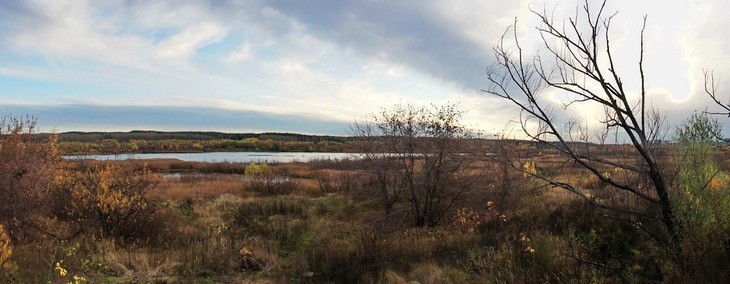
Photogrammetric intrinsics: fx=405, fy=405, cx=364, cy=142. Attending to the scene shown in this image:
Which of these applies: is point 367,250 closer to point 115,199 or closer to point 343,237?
point 343,237

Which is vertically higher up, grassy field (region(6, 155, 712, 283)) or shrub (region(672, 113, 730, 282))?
shrub (region(672, 113, 730, 282))

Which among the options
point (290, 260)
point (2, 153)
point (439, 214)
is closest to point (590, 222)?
point (439, 214)

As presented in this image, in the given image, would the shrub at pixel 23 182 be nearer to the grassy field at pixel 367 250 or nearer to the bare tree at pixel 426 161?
the grassy field at pixel 367 250

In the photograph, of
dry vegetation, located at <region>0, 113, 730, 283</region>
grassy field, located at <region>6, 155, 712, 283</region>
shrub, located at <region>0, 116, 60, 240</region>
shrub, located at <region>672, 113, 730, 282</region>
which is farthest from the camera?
shrub, located at <region>0, 116, 60, 240</region>

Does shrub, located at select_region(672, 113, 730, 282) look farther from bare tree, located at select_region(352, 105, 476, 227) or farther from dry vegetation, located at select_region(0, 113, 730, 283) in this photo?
bare tree, located at select_region(352, 105, 476, 227)

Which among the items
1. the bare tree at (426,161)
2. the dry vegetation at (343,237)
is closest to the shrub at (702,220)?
the dry vegetation at (343,237)

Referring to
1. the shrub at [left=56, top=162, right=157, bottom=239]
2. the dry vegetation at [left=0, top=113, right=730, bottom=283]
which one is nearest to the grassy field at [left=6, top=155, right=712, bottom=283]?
the dry vegetation at [left=0, top=113, right=730, bottom=283]

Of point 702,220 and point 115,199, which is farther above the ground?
point 702,220

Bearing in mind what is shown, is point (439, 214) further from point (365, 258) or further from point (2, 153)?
point (2, 153)

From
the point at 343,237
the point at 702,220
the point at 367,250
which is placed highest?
the point at 702,220

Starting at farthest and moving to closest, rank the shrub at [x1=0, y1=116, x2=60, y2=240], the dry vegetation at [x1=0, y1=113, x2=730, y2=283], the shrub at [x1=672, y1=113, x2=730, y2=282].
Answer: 1. the shrub at [x1=0, y1=116, x2=60, y2=240]
2. the dry vegetation at [x1=0, y1=113, x2=730, y2=283]
3. the shrub at [x1=672, y1=113, x2=730, y2=282]

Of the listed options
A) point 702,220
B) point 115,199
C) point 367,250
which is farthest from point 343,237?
point 702,220

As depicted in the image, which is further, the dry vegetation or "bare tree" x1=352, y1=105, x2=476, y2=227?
"bare tree" x1=352, y1=105, x2=476, y2=227

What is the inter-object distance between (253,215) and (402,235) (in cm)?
564
